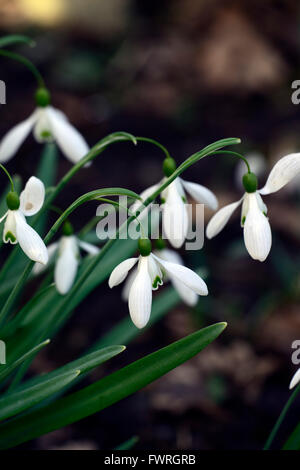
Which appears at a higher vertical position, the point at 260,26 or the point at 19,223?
the point at 260,26

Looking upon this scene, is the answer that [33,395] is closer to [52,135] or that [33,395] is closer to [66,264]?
[66,264]

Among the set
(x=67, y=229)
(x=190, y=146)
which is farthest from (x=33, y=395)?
(x=190, y=146)

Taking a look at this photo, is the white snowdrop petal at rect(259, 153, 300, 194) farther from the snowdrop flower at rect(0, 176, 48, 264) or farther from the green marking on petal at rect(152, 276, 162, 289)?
the snowdrop flower at rect(0, 176, 48, 264)

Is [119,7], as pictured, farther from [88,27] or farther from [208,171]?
[208,171]

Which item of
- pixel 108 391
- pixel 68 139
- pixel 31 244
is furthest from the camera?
pixel 68 139

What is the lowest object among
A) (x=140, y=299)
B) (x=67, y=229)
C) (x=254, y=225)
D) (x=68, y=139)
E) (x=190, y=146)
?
(x=140, y=299)
